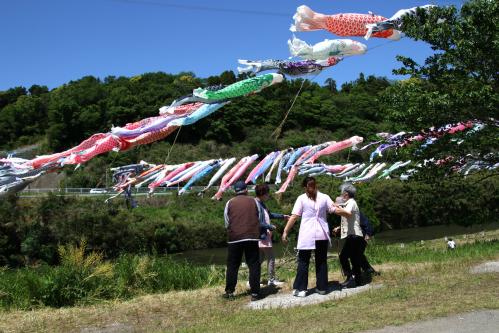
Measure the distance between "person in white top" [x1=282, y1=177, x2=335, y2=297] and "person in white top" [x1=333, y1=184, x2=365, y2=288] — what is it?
0.40 meters

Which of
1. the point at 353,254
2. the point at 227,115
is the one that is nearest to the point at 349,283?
the point at 353,254

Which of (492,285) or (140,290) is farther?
(140,290)

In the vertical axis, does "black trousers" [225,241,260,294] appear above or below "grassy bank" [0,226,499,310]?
above

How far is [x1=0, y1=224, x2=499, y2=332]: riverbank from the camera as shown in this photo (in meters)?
5.39

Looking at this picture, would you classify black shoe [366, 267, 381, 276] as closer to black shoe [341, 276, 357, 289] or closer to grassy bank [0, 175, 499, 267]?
black shoe [341, 276, 357, 289]

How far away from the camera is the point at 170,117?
1284 cm

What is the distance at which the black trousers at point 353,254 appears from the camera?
23.7ft

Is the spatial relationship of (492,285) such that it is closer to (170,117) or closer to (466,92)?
(466,92)

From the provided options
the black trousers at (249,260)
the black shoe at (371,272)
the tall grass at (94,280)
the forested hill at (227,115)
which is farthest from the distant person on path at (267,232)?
the forested hill at (227,115)

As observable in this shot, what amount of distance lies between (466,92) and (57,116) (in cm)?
5893

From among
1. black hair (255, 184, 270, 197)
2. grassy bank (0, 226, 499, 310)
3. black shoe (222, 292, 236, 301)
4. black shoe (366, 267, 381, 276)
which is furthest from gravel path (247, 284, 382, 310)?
black hair (255, 184, 270, 197)

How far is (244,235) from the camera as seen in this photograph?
6.82 meters

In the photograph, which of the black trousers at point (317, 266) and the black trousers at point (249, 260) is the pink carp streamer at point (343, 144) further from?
the black trousers at point (249, 260)

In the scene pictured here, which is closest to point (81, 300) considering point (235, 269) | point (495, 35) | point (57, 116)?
point (235, 269)
